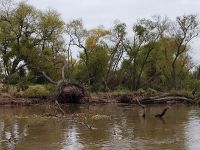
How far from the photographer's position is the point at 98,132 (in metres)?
27.6

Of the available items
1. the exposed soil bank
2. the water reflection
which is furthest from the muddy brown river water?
the exposed soil bank

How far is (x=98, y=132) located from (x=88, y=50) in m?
49.5

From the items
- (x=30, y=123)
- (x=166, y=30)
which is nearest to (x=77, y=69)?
(x=166, y=30)

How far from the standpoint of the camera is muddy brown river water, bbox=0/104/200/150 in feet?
73.5

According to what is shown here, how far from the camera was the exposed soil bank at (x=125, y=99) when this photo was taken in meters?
50.2

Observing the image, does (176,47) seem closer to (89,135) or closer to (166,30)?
(166,30)

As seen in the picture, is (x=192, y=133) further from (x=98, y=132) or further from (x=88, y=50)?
(x=88, y=50)

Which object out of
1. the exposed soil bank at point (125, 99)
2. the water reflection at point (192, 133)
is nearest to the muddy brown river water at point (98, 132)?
the water reflection at point (192, 133)

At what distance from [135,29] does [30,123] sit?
42.0 metres

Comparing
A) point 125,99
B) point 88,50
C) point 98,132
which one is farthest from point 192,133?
point 88,50

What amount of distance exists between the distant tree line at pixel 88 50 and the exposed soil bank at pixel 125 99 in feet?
29.4

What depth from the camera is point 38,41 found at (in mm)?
70062

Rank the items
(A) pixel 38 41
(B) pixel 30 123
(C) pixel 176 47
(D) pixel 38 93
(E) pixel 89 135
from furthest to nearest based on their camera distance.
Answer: (C) pixel 176 47 < (A) pixel 38 41 < (D) pixel 38 93 < (B) pixel 30 123 < (E) pixel 89 135

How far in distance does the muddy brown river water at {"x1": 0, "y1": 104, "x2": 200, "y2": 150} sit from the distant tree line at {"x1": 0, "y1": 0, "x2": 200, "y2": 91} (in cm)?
2877
